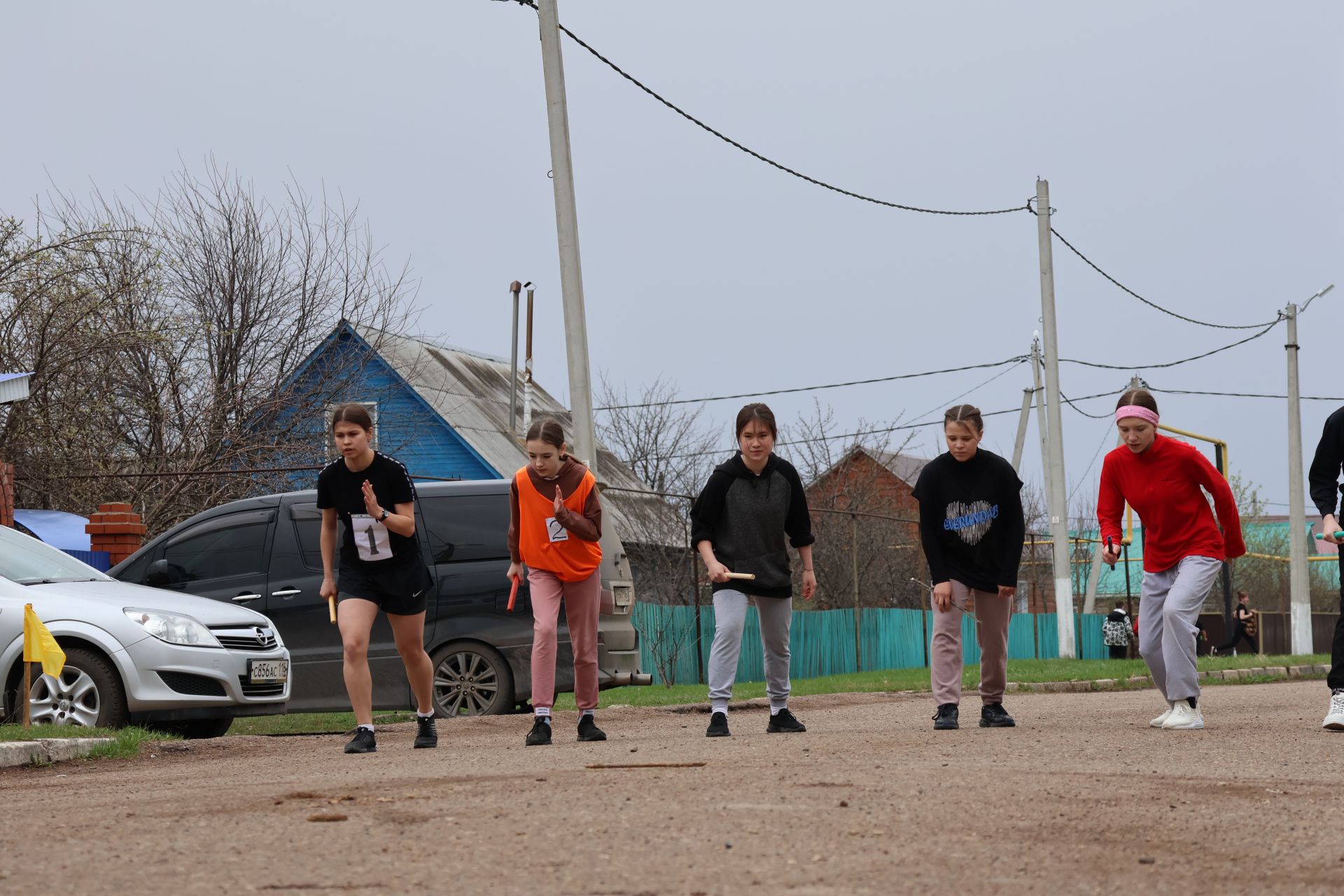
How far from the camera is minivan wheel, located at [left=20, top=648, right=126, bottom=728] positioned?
33.1 feet

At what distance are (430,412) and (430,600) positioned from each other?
19914 mm

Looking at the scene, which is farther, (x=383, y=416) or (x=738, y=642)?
(x=383, y=416)

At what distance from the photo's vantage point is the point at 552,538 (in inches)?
349

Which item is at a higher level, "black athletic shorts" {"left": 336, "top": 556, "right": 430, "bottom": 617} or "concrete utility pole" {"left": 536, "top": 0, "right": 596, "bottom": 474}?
"concrete utility pole" {"left": 536, "top": 0, "right": 596, "bottom": 474}

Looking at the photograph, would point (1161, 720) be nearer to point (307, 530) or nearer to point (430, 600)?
point (430, 600)


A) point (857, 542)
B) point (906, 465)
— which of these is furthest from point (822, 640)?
point (906, 465)

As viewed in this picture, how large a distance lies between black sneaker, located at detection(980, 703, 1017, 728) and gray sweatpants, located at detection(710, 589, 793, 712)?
1143mm

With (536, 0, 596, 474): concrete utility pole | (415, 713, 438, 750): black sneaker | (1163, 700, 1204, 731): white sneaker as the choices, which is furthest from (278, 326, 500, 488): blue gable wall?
(1163, 700, 1204, 731): white sneaker

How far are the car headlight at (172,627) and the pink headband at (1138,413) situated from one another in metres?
5.73

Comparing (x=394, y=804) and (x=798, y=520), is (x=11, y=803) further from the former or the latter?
(x=798, y=520)

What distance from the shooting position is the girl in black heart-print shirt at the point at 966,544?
902cm

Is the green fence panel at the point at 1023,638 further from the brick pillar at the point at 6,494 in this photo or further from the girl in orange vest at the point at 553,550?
the girl in orange vest at the point at 553,550

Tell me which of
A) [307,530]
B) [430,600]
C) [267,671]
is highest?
[307,530]

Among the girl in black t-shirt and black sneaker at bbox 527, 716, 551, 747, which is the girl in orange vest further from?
the girl in black t-shirt
